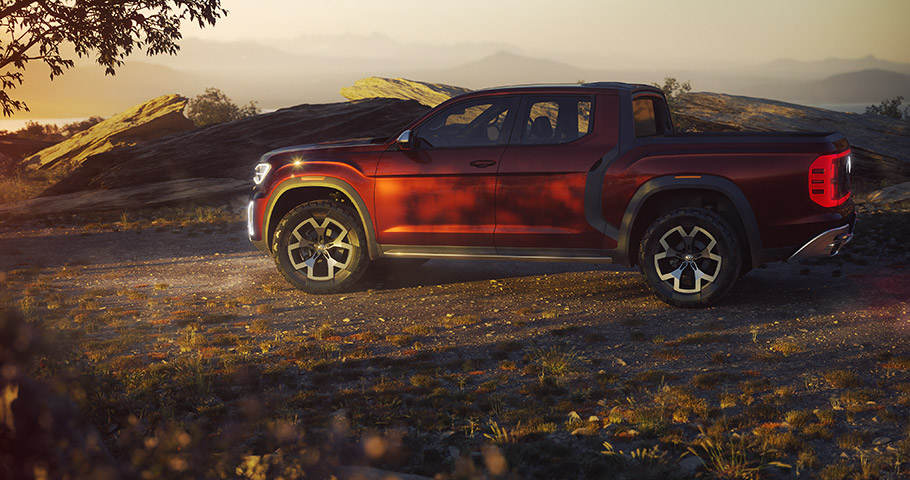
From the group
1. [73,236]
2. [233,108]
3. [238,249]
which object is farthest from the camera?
[233,108]

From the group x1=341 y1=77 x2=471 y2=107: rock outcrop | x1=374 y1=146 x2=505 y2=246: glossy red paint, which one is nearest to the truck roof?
x1=374 y1=146 x2=505 y2=246: glossy red paint

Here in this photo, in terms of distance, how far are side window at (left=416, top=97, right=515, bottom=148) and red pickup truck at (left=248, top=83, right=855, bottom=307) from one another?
0.5 inches

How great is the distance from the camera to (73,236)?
13.6m

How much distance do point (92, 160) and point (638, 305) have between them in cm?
1791

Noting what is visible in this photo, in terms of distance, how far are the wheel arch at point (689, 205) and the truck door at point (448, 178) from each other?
1.30 meters

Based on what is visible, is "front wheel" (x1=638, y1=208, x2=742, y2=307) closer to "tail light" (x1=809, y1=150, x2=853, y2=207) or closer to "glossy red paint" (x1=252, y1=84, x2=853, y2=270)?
"glossy red paint" (x1=252, y1=84, x2=853, y2=270)

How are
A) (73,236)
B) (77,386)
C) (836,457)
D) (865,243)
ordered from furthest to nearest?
1. (73,236)
2. (865,243)
3. (77,386)
4. (836,457)

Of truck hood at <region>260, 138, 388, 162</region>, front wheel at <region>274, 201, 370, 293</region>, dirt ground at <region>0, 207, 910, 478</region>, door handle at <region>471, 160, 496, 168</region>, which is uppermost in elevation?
truck hood at <region>260, 138, 388, 162</region>

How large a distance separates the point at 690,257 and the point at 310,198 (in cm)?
402

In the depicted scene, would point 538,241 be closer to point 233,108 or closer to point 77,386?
point 77,386

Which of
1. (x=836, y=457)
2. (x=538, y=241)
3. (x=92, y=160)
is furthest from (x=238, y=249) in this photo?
(x=92, y=160)

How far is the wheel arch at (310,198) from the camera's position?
7887 millimetres

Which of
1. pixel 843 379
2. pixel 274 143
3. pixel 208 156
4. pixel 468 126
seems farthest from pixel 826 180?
pixel 208 156

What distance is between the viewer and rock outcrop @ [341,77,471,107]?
35.3 meters
